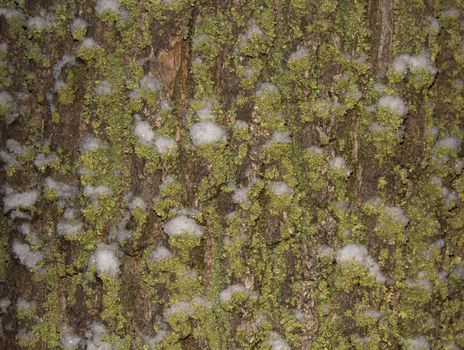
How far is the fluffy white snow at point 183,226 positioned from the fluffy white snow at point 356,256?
0.33m

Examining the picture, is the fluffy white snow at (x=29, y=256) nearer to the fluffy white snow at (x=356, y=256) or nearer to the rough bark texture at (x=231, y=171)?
the rough bark texture at (x=231, y=171)

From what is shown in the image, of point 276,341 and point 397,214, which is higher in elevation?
point 397,214

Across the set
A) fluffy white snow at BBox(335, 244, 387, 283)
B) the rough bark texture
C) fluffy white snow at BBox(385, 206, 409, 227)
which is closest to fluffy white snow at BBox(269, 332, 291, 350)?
the rough bark texture

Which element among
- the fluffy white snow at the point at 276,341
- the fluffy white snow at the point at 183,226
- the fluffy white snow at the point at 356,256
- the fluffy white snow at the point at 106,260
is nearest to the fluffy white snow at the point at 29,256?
the fluffy white snow at the point at 106,260

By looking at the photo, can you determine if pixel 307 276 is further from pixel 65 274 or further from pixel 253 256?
pixel 65 274

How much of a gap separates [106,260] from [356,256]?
0.58 metres

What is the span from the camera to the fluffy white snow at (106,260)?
4.20 ft

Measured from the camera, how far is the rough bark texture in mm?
1246

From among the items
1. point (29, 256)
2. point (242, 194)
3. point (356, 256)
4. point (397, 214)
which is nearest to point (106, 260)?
point (29, 256)

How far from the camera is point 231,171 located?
49.6 inches

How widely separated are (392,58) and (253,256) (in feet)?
1.80

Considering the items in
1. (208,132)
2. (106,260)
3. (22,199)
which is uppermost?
(208,132)

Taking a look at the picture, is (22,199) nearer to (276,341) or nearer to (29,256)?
(29,256)

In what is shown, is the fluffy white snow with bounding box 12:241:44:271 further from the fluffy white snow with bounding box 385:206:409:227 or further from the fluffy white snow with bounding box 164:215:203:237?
the fluffy white snow with bounding box 385:206:409:227
